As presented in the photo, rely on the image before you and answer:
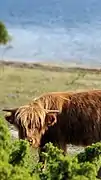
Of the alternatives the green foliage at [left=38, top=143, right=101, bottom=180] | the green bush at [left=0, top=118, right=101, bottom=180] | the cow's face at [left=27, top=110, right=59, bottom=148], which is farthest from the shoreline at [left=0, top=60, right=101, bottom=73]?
the green foliage at [left=38, top=143, right=101, bottom=180]

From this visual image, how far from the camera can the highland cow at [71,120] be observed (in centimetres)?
934

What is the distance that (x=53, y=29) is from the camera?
118 ft

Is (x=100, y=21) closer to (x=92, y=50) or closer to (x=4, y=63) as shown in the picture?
(x=92, y=50)

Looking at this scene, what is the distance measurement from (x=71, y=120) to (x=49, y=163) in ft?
14.2

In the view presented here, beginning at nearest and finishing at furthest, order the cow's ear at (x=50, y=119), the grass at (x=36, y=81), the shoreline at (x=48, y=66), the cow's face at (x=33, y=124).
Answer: the cow's face at (x=33, y=124) → the cow's ear at (x=50, y=119) → the grass at (x=36, y=81) → the shoreline at (x=48, y=66)

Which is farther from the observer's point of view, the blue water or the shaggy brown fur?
the blue water

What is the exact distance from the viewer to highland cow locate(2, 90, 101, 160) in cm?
934

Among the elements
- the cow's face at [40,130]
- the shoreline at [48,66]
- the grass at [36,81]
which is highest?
the cow's face at [40,130]

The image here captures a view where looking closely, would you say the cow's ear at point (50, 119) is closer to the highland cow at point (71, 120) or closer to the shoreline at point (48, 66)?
the highland cow at point (71, 120)

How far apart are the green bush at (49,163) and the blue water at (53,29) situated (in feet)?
74.7

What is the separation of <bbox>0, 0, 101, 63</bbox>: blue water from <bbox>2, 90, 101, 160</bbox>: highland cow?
18.5m

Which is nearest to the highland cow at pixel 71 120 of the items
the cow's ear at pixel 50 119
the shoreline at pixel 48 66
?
the cow's ear at pixel 50 119

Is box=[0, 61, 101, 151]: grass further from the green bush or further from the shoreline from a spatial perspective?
the green bush

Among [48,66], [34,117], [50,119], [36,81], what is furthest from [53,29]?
[34,117]
